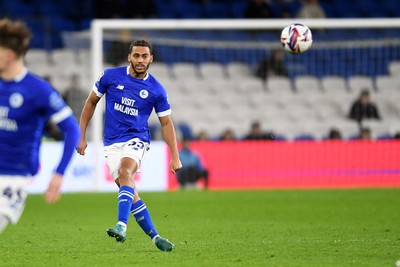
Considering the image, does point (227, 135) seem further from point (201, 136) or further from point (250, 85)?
point (250, 85)

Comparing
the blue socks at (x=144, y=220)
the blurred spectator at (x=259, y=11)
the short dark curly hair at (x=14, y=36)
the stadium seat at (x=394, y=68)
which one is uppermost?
the blurred spectator at (x=259, y=11)

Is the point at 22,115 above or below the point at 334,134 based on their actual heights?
above

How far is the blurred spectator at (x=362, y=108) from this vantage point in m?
23.7

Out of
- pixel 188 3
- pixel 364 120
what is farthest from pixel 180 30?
pixel 364 120

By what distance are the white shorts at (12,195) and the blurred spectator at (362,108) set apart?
54.3 ft

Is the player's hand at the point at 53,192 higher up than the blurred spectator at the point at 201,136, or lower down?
higher up

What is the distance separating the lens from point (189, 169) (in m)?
22.4

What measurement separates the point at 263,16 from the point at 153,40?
314cm

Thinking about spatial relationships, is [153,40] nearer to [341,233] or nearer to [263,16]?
[263,16]

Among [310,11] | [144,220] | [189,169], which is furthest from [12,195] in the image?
[310,11]

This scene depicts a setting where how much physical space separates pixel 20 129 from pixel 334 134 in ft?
52.6

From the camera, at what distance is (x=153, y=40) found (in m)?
24.2

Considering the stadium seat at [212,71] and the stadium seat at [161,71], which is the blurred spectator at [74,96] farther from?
the stadium seat at [212,71]

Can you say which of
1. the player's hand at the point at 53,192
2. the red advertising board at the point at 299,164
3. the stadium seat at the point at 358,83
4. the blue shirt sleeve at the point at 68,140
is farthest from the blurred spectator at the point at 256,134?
the player's hand at the point at 53,192
